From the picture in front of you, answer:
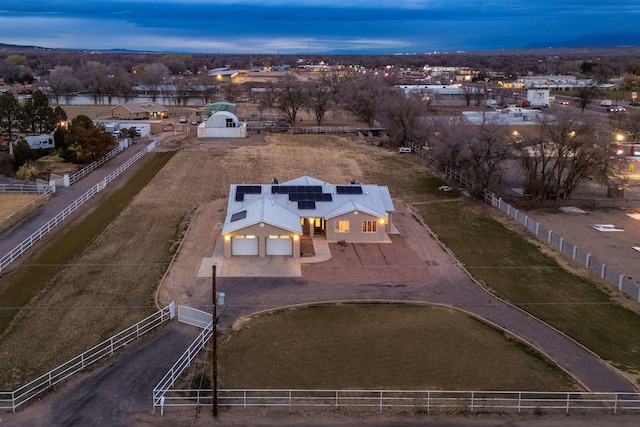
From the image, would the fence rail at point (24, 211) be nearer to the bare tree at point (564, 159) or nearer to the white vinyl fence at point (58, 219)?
the white vinyl fence at point (58, 219)

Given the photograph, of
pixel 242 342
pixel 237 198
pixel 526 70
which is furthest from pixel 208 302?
pixel 526 70

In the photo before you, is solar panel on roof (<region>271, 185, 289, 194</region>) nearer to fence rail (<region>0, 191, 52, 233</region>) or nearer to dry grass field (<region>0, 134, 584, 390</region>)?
dry grass field (<region>0, 134, 584, 390</region>)

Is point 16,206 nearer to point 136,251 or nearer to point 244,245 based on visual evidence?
point 136,251

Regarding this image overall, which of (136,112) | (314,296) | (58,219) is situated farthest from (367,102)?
(314,296)

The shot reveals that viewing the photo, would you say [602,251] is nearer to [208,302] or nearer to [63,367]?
[208,302]

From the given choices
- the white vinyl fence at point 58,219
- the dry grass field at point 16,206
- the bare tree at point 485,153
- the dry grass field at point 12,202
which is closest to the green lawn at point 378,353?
the white vinyl fence at point 58,219

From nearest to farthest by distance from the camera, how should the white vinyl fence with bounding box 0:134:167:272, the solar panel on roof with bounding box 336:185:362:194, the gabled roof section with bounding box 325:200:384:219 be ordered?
the white vinyl fence with bounding box 0:134:167:272, the gabled roof section with bounding box 325:200:384:219, the solar panel on roof with bounding box 336:185:362:194

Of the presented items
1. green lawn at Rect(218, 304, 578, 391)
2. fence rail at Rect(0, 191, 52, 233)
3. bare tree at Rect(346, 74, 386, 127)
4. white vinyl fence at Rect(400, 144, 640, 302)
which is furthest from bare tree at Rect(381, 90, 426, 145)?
green lawn at Rect(218, 304, 578, 391)
